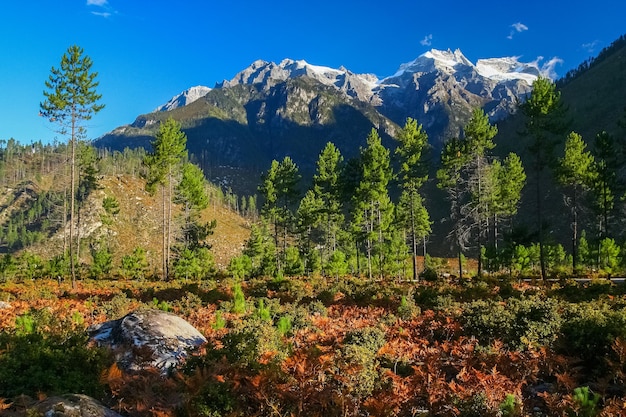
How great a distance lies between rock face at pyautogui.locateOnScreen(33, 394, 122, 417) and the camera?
3811 millimetres

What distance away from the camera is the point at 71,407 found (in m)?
3.96

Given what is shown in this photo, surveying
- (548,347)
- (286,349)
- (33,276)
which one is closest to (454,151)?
(548,347)

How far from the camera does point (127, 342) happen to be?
7.14m

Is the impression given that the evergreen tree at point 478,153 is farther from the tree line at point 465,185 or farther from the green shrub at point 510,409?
the green shrub at point 510,409

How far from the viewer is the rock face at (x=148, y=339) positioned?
22.1 ft

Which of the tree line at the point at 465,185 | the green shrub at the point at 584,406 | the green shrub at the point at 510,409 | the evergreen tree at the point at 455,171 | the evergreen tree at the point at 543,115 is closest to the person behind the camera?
the green shrub at the point at 584,406

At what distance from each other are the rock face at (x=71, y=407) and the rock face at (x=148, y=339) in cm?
208

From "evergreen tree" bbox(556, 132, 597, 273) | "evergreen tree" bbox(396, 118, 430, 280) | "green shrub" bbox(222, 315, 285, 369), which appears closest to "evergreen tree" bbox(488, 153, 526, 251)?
"evergreen tree" bbox(556, 132, 597, 273)

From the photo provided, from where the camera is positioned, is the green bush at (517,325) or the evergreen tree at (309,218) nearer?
the green bush at (517,325)

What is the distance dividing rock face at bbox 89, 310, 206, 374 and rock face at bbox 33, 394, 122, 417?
208 cm

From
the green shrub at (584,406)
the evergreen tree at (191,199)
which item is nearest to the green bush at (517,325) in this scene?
the green shrub at (584,406)

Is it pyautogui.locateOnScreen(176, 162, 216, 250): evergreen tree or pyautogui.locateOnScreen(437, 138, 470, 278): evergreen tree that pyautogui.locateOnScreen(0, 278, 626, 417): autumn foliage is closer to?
pyautogui.locateOnScreen(437, 138, 470, 278): evergreen tree

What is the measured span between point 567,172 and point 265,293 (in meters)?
31.8

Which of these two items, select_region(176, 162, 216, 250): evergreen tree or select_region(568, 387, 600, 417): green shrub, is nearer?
select_region(568, 387, 600, 417): green shrub
